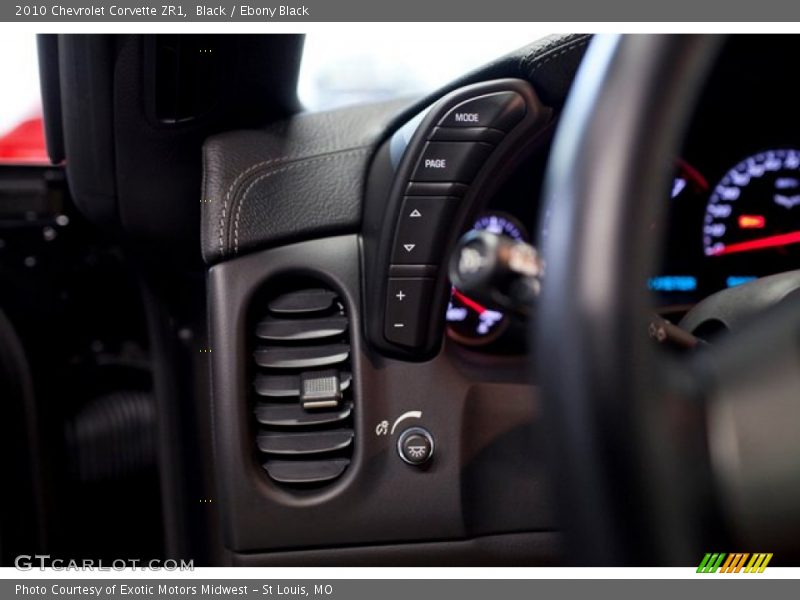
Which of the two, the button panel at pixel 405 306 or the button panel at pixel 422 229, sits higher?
the button panel at pixel 422 229

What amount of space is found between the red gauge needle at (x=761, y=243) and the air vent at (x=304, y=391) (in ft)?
2.24

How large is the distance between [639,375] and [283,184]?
74 cm

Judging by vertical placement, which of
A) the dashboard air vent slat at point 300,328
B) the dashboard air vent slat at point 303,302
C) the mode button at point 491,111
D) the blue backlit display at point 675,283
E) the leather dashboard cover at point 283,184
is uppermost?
the mode button at point 491,111

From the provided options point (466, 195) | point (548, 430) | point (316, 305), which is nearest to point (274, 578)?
point (316, 305)

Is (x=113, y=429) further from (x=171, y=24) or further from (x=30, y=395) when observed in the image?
(x=171, y=24)

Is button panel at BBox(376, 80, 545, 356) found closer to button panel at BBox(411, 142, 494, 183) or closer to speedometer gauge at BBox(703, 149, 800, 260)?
button panel at BBox(411, 142, 494, 183)

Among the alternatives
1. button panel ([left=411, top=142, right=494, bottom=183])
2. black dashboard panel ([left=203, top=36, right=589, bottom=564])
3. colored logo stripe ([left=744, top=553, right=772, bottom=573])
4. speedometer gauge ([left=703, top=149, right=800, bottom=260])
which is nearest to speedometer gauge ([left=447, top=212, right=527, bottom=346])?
black dashboard panel ([left=203, top=36, right=589, bottom=564])

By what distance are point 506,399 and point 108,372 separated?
2.37ft

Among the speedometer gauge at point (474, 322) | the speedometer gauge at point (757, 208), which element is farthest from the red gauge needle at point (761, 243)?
the speedometer gauge at point (474, 322)

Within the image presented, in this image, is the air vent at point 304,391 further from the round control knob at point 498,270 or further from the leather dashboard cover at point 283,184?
the round control knob at point 498,270

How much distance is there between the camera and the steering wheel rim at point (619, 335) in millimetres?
432

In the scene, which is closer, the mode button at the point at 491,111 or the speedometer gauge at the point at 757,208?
the mode button at the point at 491,111

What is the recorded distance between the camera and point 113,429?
148cm

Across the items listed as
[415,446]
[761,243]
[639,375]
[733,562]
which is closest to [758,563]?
[733,562]
